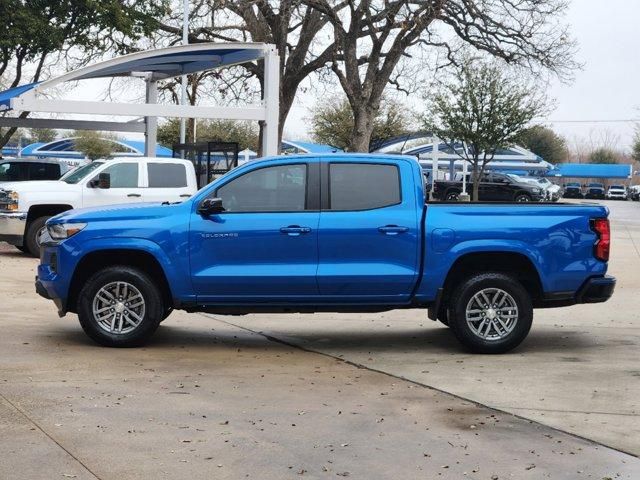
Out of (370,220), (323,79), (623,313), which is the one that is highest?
(323,79)

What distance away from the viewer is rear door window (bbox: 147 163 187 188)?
67.1 ft

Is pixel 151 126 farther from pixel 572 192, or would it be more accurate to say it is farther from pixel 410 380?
pixel 572 192

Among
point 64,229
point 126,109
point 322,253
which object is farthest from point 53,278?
point 126,109

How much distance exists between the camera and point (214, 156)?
29250 millimetres

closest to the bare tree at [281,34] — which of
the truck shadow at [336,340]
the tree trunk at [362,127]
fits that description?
the tree trunk at [362,127]

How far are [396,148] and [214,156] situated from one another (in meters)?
40.2

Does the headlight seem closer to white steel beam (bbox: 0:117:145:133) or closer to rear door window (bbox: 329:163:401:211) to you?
rear door window (bbox: 329:163:401:211)

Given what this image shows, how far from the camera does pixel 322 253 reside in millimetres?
9945

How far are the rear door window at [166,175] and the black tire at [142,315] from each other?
10527mm

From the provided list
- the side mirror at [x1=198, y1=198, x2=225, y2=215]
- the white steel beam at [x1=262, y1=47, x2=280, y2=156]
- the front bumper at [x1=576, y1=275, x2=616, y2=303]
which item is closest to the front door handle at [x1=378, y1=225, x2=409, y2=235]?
the side mirror at [x1=198, y1=198, x2=225, y2=215]

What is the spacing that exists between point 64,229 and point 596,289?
5.08m

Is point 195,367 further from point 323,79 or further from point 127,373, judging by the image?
point 323,79

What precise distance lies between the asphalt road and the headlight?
1038 mm

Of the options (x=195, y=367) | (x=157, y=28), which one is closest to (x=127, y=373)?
(x=195, y=367)
